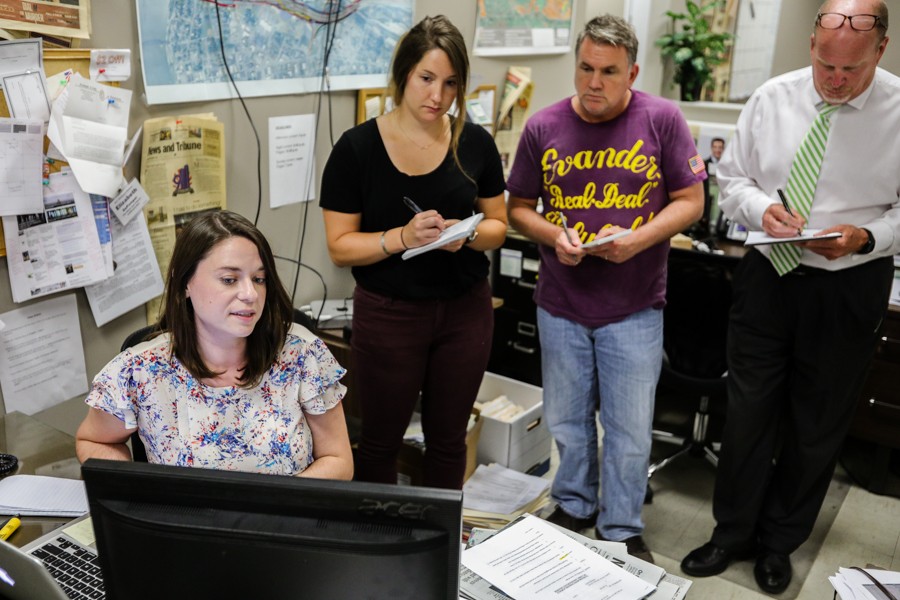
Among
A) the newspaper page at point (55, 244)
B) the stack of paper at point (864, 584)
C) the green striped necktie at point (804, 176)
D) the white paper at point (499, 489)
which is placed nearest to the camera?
the stack of paper at point (864, 584)

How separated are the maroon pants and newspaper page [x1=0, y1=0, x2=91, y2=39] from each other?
93 centimetres

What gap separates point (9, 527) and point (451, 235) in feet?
3.57

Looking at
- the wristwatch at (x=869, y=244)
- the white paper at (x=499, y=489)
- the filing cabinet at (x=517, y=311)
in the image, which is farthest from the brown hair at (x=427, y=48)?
the filing cabinet at (x=517, y=311)

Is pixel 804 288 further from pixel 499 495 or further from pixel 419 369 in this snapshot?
pixel 499 495

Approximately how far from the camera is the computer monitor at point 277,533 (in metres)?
0.84

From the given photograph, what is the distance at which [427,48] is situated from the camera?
1.96 m

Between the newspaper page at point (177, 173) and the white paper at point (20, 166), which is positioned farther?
the newspaper page at point (177, 173)

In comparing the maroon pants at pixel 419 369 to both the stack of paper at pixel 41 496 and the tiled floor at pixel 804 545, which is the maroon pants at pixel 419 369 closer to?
the stack of paper at pixel 41 496

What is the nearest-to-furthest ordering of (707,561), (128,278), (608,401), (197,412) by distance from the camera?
(197,412) → (128,278) → (608,401) → (707,561)

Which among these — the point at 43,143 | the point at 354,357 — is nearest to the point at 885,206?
the point at 354,357

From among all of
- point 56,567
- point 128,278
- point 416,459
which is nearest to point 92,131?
point 128,278

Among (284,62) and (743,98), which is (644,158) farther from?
(743,98)

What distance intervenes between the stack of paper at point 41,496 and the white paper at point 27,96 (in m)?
0.83

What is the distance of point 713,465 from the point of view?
3.17 metres
